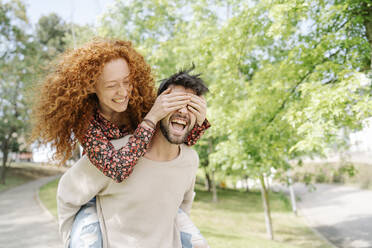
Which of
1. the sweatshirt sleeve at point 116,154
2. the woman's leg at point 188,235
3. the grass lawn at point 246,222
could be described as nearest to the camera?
the sweatshirt sleeve at point 116,154

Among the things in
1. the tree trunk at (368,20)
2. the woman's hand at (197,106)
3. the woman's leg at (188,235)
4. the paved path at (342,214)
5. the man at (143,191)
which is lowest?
the paved path at (342,214)

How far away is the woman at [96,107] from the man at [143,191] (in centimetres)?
8

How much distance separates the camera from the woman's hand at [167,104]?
1641mm

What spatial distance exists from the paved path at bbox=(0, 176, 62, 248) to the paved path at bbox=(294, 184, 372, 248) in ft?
34.4

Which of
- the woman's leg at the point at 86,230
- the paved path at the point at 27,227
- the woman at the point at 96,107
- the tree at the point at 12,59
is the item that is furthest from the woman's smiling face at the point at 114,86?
the tree at the point at 12,59

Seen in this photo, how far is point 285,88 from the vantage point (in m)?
6.53

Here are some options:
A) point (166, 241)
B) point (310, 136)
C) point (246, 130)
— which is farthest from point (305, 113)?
point (166, 241)

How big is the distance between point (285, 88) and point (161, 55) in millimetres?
5518

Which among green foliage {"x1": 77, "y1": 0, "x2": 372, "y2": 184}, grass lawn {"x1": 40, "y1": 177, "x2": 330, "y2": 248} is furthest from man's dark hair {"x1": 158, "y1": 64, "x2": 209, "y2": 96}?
grass lawn {"x1": 40, "y1": 177, "x2": 330, "y2": 248}

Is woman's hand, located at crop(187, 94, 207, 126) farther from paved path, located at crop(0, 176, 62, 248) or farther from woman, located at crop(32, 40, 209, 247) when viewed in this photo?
paved path, located at crop(0, 176, 62, 248)

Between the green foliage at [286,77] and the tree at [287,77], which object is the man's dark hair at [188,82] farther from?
the tree at [287,77]

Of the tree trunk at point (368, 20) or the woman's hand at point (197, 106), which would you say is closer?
the woman's hand at point (197, 106)

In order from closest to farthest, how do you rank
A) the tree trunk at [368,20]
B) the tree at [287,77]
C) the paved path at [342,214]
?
the tree at [287,77] → the tree trunk at [368,20] → the paved path at [342,214]

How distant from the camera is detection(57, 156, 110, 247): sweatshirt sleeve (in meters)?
1.71
